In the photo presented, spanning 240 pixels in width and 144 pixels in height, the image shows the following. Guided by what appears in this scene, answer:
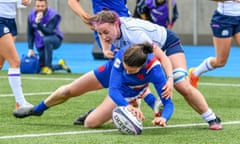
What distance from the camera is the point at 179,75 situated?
895 centimetres

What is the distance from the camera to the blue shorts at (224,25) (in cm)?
1207

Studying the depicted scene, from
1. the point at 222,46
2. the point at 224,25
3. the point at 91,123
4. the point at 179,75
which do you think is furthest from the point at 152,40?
the point at 222,46

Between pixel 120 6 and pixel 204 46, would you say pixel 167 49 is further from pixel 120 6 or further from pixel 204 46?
pixel 204 46

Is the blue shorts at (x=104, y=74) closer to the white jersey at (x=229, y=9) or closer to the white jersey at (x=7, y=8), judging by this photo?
the white jersey at (x=7, y=8)

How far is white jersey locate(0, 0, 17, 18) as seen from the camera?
1057cm

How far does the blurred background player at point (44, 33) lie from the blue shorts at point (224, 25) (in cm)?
586

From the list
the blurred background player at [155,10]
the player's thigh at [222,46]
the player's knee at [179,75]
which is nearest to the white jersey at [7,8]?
the player's knee at [179,75]

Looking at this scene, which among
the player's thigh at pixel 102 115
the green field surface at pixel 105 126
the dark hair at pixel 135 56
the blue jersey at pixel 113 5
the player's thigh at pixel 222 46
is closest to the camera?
the green field surface at pixel 105 126

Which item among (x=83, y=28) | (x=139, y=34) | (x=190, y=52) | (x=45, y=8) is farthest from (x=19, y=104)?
(x=83, y=28)

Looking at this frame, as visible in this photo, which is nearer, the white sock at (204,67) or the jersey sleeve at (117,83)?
the jersey sleeve at (117,83)

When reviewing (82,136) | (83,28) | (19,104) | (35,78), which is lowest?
(83,28)

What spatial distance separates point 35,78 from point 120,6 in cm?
650

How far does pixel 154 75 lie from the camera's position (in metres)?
8.70

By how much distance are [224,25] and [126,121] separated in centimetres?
401
